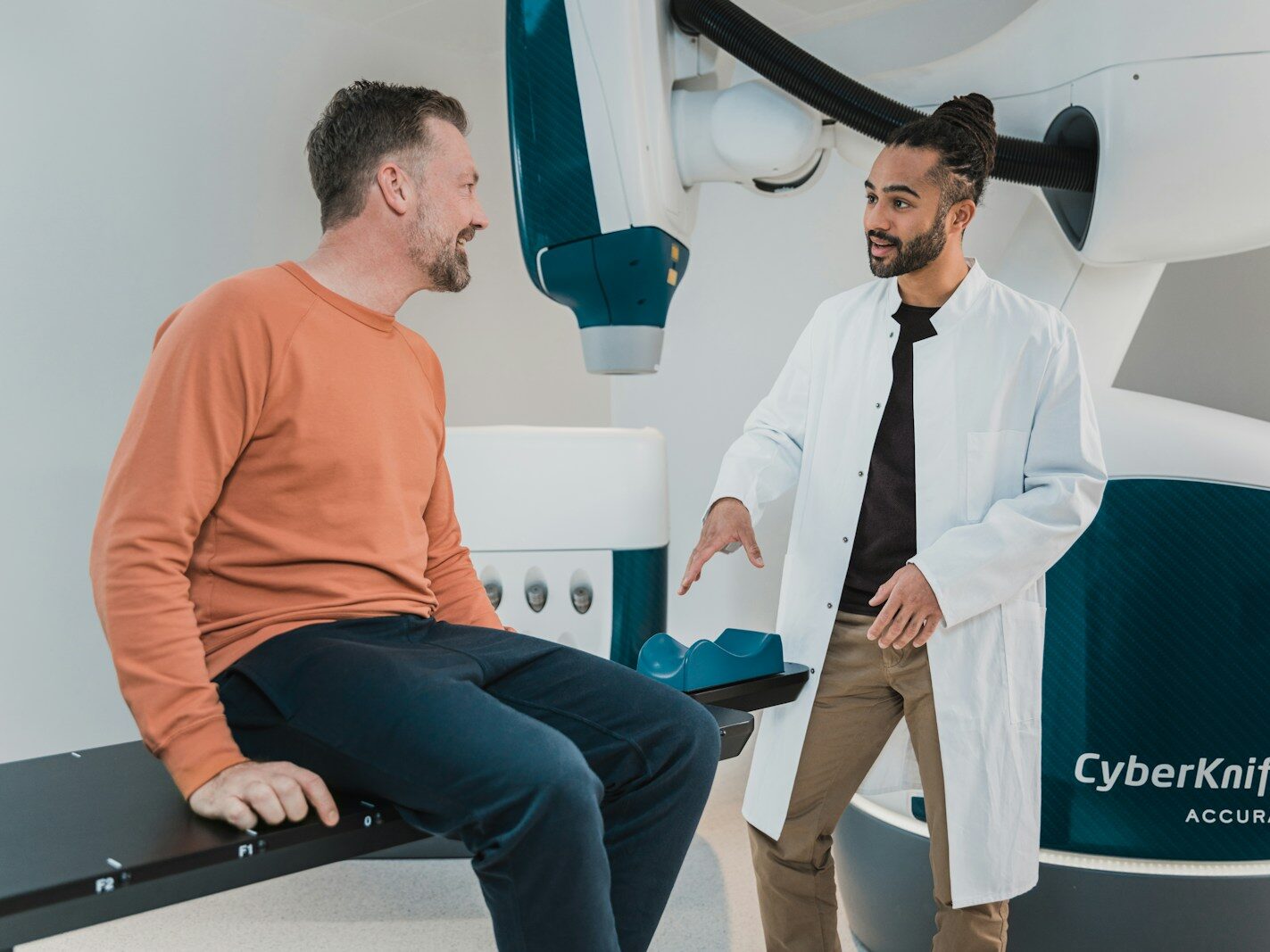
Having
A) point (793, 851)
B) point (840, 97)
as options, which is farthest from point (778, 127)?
point (793, 851)

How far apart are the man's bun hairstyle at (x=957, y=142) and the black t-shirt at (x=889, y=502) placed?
0.19m

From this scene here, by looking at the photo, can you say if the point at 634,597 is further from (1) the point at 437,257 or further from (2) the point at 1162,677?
(1) the point at 437,257

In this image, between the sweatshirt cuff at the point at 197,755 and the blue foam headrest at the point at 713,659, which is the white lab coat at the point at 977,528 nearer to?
the blue foam headrest at the point at 713,659

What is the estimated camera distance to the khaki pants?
1.54 metres

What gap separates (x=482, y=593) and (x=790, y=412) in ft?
2.01

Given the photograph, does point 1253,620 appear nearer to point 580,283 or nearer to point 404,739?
point 580,283

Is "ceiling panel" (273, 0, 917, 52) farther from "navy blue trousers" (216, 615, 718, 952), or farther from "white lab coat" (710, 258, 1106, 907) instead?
"navy blue trousers" (216, 615, 718, 952)

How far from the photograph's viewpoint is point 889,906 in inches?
74.2

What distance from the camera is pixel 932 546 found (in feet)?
4.76

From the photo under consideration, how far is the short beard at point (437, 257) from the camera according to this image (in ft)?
3.90

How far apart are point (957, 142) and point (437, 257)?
0.74m

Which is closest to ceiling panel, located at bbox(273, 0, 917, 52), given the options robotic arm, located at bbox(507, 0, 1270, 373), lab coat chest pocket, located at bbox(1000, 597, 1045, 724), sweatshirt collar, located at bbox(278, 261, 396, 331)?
robotic arm, located at bbox(507, 0, 1270, 373)

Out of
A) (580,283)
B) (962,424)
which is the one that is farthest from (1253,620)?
(580,283)

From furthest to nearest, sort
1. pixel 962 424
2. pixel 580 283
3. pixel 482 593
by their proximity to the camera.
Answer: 1. pixel 580 283
2. pixel 962 424
3. pixel 482 593
